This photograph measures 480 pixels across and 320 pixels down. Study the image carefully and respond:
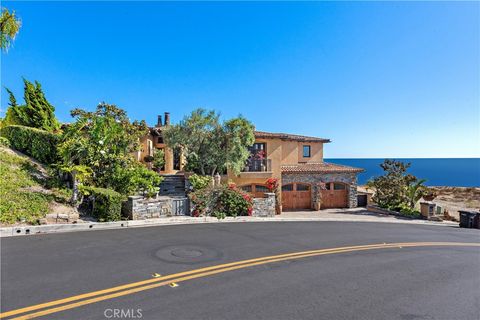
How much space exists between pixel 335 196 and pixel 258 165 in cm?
814

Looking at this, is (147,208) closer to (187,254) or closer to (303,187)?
(187,254)

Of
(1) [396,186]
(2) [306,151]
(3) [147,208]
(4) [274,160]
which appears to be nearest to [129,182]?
(3) [147,208]

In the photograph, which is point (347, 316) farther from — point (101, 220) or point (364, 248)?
point (101, 220)

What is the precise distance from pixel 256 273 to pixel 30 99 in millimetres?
21046

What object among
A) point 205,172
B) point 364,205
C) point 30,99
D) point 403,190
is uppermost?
point 30,99

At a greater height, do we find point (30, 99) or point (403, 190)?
point (30, 99)

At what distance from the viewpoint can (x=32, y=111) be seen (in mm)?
17500

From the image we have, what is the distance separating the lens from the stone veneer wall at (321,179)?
20891mm

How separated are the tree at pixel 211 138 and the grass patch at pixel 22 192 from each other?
7.14m

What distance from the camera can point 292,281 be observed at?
536cm

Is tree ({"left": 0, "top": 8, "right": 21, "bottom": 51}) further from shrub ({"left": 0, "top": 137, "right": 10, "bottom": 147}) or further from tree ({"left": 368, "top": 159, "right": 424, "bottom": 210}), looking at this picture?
tree ({"left": 368, "top": 159, "right": 424, "bottom": 210})

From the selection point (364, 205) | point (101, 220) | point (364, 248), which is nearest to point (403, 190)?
point (364, 205)

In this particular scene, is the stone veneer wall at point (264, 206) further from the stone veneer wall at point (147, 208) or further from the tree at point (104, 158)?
the tree at point (104, 158)

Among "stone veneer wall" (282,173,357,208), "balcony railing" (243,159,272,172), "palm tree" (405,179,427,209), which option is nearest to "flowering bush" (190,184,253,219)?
"balcony railing" (243,159,272,172)
